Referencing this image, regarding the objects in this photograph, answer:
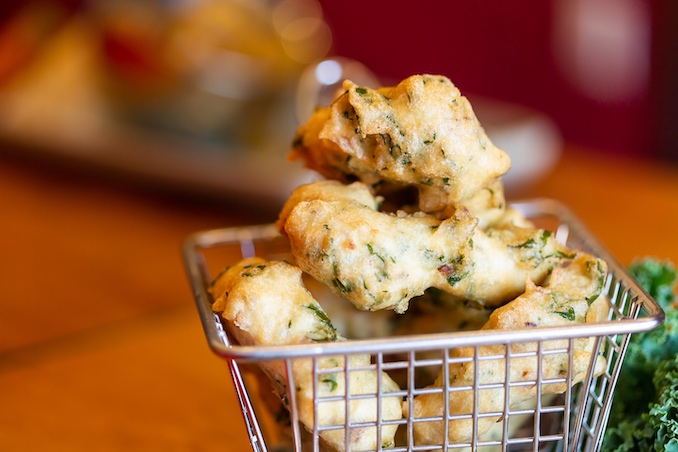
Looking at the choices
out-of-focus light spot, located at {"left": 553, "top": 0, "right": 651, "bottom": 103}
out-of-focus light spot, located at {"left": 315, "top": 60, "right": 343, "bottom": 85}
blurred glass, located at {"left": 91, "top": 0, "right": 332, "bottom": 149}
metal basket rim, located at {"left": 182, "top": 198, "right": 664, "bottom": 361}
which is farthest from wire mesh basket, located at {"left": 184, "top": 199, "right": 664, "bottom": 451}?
out-of-focus light spot, located at {"left": 553, "top": 0, "right": 651, "bottom": 103}

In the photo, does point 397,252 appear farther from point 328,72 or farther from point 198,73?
point 198,73

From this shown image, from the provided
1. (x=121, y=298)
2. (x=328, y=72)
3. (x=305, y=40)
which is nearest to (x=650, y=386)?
(x=121, y=298)

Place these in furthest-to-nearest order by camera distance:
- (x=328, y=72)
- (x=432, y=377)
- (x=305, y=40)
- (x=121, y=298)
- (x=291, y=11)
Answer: (x=291, y=11), (x=305, y=40), (x=328, y=72), (x=121, y=298), (x=432, y=377)

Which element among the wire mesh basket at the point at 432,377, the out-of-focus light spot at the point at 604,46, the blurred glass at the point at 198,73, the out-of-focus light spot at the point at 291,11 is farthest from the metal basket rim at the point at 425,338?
the out-of-focus light spot at the point at 604,46

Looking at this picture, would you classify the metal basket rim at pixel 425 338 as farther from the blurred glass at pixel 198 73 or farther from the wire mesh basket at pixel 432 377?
the blurred glass at pixel 198 73

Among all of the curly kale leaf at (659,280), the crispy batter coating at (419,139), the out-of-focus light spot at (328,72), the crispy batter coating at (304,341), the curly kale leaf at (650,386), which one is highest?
the crispy batter coating at (419,139)
